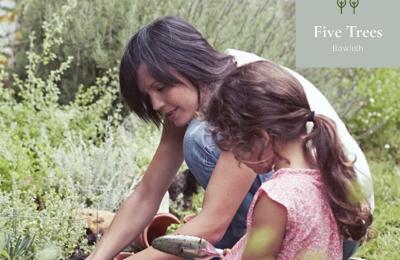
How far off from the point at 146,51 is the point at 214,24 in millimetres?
2913

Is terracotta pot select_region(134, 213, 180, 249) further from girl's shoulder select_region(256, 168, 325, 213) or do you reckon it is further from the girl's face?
girl's shoulder select_region(256, 168, 325, 213)

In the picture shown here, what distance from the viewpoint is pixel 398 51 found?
7066mm

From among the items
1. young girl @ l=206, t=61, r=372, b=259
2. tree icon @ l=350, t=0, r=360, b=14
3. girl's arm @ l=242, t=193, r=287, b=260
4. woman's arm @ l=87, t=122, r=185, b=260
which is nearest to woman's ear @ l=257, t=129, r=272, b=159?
young girl @ l=206, t=61, r=372, b=259

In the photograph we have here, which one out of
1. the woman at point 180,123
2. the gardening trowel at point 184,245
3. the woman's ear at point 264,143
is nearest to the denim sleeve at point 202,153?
the woman at point 180,123

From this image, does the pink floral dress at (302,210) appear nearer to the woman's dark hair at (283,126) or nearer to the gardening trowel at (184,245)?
the woman's dark hair at (283,126)

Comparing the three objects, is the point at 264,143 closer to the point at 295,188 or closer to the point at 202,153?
the point at 295,188

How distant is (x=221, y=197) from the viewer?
3025 millimetres

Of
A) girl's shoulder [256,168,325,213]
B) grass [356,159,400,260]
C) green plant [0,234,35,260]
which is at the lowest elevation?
grass [356,159,400,260]

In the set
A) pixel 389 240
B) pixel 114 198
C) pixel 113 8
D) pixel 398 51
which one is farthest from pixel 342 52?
pixel 114 198

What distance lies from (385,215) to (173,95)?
7.85 ft

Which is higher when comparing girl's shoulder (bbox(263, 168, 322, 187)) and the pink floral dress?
girl's shoulder (bbox(263, 168, 322, 187))

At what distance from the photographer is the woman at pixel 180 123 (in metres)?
3.04

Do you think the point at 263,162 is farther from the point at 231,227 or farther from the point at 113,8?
the point at 113,8

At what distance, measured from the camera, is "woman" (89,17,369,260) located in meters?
3.04
